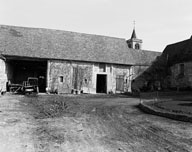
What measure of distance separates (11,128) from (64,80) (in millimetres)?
17372

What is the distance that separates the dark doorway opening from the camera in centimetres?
2692

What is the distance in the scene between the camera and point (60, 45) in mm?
25547

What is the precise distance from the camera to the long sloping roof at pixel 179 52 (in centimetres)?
2718

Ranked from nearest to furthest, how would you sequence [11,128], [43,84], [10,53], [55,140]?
1. [55,140]
2. [11,128]
3. [10,53]
4. [43,84]

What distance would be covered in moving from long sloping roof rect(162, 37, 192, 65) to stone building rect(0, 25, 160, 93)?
6.11 meters

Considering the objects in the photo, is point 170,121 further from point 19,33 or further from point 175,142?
point 19,33

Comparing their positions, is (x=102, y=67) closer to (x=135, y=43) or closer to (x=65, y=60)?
(x=65, y=60)

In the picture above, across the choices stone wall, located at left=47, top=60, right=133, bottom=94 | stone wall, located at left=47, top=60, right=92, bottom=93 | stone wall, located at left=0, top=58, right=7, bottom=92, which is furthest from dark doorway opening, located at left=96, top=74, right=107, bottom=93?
stone wall, located at left=0, top=58, right=7, bottom=92

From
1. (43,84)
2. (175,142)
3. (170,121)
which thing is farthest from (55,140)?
(43,84)

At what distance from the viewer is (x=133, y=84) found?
29.7m

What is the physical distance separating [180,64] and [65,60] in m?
14.7

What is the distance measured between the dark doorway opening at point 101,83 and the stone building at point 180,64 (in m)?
9.28

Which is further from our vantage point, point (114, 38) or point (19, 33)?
point (114, 38)

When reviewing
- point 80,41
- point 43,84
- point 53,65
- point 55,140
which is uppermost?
point 80,41
